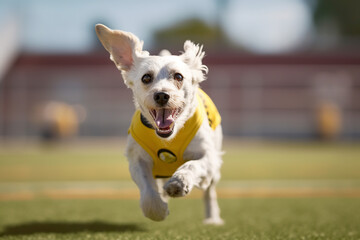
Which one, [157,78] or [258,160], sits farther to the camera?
[258,160]

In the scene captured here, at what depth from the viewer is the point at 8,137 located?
2850 centimetres

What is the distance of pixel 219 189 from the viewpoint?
27.1ft

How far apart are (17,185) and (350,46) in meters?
28.3

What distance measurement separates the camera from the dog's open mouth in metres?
4.16

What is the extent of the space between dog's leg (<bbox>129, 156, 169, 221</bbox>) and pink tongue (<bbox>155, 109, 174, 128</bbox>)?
532 millimetres

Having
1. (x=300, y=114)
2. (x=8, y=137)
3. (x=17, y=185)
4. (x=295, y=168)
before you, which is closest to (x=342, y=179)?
(x=295, y=168)

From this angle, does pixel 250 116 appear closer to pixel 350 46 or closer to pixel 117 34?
pixel 350 46

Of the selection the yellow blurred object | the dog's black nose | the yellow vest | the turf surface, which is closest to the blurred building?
the yellow blurred object

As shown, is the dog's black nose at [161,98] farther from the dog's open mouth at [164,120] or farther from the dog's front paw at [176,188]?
the dog's front paw at [176,188]

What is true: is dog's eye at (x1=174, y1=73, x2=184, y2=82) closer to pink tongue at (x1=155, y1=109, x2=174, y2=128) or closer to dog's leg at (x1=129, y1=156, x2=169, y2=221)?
pink tongue at (x1=155, y1=109, x2=174, y2=128)

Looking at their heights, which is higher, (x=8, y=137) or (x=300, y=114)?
(x=300, y=114)

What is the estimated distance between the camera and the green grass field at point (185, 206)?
455 centimetres

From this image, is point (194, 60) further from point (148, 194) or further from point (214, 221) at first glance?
point (214, 221)

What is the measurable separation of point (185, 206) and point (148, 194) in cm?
255
